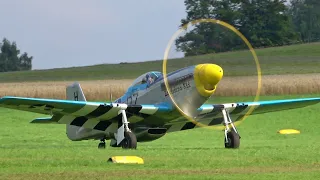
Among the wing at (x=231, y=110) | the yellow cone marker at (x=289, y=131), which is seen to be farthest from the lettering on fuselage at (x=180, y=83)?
the yellow cone marker at (x=289, y=131)

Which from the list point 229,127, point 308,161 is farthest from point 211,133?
point 308,161

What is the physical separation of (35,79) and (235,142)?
59.3 m

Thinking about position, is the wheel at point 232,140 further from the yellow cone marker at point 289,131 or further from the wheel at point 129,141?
the yellow cone marker at point 289,131

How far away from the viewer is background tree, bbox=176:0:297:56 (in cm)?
2150

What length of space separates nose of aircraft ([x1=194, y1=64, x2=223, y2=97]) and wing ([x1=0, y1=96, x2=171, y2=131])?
4.19ft

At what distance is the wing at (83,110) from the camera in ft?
67.2

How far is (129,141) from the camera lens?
20.5 m

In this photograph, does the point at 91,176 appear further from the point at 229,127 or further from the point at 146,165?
the point at 229,127

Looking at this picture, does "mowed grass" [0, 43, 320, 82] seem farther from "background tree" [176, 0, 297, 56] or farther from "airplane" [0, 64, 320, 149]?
"airplane" [0, 64, 320, 149]

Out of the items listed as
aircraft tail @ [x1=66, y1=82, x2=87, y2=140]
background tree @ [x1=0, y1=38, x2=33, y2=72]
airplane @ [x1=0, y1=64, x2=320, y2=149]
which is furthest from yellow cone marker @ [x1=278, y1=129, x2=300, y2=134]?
background tree @ [x1=0, y1=38, x2=33, y2=72]

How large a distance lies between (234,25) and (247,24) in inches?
189

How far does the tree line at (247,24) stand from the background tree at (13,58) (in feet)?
145

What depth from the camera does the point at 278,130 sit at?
33000mm

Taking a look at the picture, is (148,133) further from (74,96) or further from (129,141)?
(74,96)
